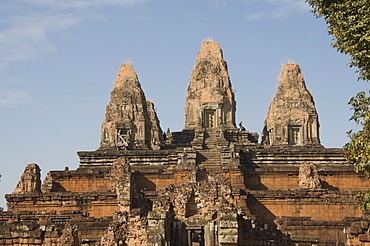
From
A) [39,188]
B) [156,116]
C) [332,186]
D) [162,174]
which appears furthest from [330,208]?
[156,116]

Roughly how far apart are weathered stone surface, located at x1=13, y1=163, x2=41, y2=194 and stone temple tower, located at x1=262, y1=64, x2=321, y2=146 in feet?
68.0

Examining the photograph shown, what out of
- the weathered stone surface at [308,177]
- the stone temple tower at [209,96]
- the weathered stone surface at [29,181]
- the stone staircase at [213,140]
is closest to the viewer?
the weathered stone surface at [308,177]

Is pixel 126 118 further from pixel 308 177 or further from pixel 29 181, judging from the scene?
pixel 308 177

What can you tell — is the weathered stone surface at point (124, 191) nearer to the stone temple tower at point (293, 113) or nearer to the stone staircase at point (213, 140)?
the stone staircase at point (213, 140)

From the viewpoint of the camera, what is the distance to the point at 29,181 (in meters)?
32.6

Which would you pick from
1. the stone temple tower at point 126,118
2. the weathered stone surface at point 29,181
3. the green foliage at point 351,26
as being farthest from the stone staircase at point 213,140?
the green foliage at point 351,26

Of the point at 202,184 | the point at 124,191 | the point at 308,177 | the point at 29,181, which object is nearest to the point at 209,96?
the point at 308,177

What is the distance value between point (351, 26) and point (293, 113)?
Answer: 108 ft

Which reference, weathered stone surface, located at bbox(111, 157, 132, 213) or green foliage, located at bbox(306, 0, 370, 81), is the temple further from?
green foliage, located at bbox(306, 0, 370, 81)

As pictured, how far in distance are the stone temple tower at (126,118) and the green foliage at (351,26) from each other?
2807 centimetres

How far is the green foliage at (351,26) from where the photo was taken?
55.7 feet

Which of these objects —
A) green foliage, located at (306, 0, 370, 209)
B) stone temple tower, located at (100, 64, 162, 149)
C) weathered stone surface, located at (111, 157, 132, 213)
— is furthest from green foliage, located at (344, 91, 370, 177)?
stone temple tower, located at (100, 64, 162, 149)

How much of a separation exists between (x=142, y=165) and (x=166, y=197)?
58.3 ft

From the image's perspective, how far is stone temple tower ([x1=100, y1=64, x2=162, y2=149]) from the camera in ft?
154
